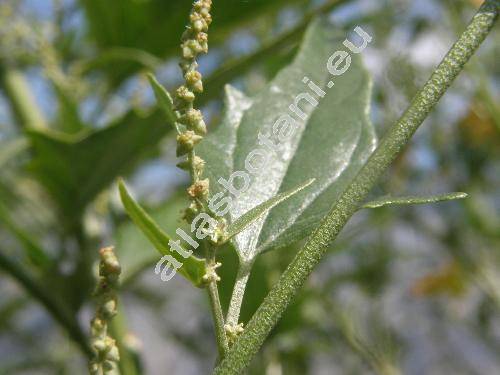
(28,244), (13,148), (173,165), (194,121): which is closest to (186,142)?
(194,121)

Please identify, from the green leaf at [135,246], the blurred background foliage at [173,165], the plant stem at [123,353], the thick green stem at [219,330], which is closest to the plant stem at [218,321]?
the thick green stem at [219,330]

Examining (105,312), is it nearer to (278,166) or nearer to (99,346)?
(99,346)

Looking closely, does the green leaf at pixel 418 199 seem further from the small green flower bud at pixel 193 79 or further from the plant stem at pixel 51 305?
the plant stem at pixel 51 305

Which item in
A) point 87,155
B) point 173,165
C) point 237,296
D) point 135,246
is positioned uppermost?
point 237,296

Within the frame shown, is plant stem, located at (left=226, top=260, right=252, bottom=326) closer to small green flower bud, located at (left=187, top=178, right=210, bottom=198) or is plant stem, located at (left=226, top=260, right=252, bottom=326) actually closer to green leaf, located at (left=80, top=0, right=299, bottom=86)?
small green flower bud, located at (left=187, top=178, right=210, bottom=198)

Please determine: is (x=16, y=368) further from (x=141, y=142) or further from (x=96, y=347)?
(x=96, y=347)

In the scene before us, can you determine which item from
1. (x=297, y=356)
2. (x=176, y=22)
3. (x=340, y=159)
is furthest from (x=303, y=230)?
(x=297, y=356)
